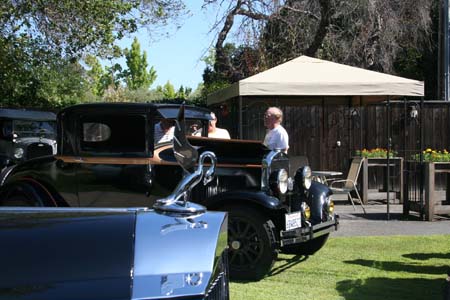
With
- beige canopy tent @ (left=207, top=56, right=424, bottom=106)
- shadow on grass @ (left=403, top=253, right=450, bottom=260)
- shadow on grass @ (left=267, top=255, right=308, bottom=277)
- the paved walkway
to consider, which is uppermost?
beige canopy tent @ (left=207, top=56, right=424, bottom=106)

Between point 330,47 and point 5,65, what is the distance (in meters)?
9.70

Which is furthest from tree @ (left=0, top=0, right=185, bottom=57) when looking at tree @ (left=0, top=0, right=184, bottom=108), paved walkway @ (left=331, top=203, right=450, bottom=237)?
paved walkway @ (left=331, top=203, right=450, bottom=237)

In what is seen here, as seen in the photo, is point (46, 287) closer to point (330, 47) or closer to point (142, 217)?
point (142, 217)

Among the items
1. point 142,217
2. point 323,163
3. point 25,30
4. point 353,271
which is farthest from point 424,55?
point 142,217

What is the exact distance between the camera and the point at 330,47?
1842 cm

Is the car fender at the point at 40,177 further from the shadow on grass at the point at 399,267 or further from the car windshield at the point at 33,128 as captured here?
the car windshield at the point at 33,128

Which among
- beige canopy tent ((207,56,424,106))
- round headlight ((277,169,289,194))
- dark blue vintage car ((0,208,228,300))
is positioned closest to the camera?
dark blue vintage car ((0,208,228,300))

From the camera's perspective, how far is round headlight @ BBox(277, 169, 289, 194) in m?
6.02

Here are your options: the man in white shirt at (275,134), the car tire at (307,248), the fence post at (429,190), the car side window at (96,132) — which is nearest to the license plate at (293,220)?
the car tire at (307,248)

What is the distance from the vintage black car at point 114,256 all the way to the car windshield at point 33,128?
1114 cm

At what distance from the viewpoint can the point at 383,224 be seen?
963cm

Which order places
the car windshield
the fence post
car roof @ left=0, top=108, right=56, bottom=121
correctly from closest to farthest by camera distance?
the fence post, car roof @ left=0, top=108, right=56, bottom=121, the car windshield

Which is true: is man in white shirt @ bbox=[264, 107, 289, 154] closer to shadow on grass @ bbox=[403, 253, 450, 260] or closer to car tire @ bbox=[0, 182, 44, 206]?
shadow on grass @ bbox=[403, 253, 450, 260]

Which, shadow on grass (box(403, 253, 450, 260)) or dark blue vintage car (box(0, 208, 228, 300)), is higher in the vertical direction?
dark blue vintage car (box(0, 208, 228, 300))
